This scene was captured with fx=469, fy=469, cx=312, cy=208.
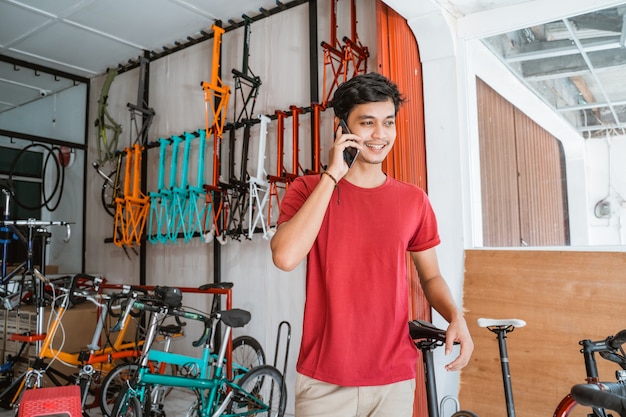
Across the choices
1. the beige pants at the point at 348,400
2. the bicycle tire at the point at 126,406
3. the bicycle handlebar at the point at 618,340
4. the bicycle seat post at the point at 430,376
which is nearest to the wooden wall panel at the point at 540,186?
the bicycle handlebar at the point at 618,340

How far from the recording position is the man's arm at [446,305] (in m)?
1.29

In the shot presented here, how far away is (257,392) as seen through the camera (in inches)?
137

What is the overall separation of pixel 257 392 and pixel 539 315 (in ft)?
6.63

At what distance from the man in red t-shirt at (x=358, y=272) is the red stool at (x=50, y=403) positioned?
1336mm

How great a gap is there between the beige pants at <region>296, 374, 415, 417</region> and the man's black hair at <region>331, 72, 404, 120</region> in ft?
2.64

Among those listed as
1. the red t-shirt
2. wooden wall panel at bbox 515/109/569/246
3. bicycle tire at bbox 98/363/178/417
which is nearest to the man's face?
the red t-shirt

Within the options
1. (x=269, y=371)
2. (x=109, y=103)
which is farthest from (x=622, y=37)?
(x=109, y=103)

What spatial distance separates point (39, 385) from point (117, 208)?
88.2 inches

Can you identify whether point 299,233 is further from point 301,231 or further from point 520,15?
point 520,15

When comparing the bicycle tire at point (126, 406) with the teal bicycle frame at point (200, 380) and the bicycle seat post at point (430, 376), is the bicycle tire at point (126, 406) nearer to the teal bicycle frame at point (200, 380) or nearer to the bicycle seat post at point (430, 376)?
the teal bicycle frame at point (200, 380)

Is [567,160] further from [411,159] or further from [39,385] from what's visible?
[39,385]

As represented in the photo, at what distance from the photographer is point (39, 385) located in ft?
10.6

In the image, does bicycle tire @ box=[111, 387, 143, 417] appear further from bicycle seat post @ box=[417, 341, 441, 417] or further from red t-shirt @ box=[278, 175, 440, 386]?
red t-shirt @ box=[278, 175, 440, 386]

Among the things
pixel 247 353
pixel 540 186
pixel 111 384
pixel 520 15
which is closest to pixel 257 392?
pixel 247 353
